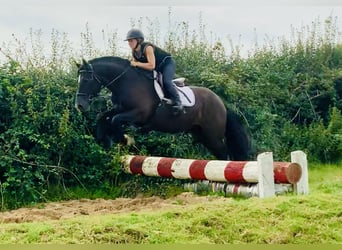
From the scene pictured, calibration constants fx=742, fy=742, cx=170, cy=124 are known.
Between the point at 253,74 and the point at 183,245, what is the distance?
6741mm

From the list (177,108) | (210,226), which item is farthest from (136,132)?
(210,226)

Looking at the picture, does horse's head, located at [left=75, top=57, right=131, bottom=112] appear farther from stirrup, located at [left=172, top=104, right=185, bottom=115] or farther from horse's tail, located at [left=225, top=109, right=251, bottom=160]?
horse's tail, located at [left=225, top=109, right=251, bottom=160]

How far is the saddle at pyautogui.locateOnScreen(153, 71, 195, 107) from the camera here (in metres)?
8.60

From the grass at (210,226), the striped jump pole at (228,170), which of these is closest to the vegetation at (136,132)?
the striped jump pole at (228,170)

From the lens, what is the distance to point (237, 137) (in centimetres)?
966

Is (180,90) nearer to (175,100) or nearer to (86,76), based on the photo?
(175,100)

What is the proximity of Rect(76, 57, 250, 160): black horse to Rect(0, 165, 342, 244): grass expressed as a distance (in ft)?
5.86

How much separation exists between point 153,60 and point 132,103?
0.54 meters

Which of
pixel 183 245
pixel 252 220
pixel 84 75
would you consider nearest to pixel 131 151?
pixel 84 75

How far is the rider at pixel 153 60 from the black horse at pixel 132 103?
13cm

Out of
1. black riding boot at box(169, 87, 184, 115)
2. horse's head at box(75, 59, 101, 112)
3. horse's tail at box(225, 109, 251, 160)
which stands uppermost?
horse's head at box(75, 59, 101, 112)

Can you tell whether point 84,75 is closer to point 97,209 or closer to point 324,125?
point 97,209

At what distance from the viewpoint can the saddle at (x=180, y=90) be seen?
860cm

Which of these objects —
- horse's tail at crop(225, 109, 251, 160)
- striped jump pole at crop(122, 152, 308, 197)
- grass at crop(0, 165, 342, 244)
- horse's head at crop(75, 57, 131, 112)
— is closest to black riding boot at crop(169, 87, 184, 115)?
horse's head at crop(75, 57, 131, 112)
